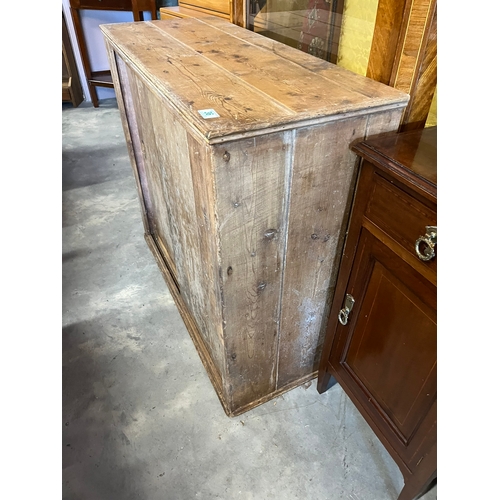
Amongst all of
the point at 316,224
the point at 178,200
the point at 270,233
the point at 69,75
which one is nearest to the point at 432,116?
the point at 316,224

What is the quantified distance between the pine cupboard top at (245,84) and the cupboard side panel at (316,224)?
0.15 ft

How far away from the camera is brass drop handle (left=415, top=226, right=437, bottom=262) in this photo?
68 cm

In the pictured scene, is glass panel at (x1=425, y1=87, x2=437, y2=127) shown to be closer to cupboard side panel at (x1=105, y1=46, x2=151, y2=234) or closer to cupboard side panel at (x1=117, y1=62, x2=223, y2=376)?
cupboard side panel at (x1=117, y1=62, x2=223, y2=376)

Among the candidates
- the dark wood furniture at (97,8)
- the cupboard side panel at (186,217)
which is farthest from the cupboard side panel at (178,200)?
the dark wood furniture at (97,8)

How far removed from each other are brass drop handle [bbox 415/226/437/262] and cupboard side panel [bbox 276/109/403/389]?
279mm

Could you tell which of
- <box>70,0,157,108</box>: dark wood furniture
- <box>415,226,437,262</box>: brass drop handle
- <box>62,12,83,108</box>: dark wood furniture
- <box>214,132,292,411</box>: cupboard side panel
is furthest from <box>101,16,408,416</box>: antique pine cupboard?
<box>62,12,83,108</box>: dark wood furniture

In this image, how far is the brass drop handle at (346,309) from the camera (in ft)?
3.40

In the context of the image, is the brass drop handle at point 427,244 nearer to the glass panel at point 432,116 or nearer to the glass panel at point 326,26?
the glass panel at point 432,116

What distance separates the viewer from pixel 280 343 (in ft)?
3.99

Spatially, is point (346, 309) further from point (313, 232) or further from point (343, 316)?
point (313, 232)

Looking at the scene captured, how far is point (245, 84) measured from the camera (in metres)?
0.91

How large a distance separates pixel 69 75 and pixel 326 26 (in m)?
3.42
